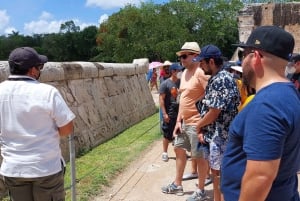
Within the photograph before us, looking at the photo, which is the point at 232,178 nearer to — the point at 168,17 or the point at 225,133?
the point at 225,133

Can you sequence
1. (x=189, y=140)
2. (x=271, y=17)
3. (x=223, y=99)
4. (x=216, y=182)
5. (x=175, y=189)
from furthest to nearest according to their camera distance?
1. (x=271, y=17)
2. (x=175, y=189)
3. (x=189, y=140)
4. (x=216, y=182)
5. (x=223, y=99)

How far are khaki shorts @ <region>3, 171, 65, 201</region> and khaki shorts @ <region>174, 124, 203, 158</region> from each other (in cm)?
216

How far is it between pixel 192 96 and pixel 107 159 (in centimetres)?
302

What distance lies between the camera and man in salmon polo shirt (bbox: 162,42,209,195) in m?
5.09

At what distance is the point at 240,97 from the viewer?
4.32m

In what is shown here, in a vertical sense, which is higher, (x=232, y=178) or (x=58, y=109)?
(x=58, y=109)

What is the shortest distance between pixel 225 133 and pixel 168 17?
40.0 metres

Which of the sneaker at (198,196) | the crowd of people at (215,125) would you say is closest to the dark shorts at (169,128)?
the crowd of people at (215,125)

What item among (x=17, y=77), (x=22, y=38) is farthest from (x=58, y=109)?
(x=22, y=38)

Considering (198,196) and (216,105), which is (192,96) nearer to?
(216,105)

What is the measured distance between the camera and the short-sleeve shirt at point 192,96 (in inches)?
199

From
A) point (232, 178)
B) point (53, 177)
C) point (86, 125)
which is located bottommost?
point (86, 125)

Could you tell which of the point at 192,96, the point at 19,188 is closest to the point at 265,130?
the point at 19,188

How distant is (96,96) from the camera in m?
9.66
